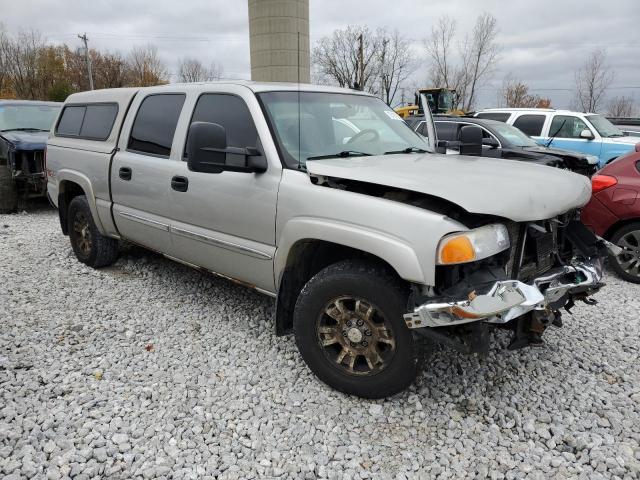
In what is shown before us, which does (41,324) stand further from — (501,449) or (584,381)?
(584,381)

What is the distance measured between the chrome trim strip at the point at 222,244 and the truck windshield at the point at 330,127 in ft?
2.08

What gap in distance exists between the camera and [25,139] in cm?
834

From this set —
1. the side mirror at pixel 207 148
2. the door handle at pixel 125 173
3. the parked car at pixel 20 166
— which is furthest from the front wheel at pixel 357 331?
the parked car at pixel 20 166

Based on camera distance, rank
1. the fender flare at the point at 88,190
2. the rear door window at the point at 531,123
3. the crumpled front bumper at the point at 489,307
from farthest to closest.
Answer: the rear door window at the point at 531,123, the fender flare at the point at 88,190, the crumpled front bumper at the point at 489,307

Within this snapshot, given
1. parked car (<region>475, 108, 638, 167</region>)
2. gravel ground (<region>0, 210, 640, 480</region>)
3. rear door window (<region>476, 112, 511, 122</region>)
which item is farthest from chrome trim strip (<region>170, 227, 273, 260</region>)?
rear door window (<region>476, 112, 511, 122</region>)

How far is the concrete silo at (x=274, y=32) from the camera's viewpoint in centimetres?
1984

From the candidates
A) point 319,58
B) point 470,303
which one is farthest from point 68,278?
point 319,58

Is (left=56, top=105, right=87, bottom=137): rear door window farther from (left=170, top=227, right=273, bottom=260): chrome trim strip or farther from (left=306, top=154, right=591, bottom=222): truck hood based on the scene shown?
(left=306, top=154, right=591, bottom=222): truck hood

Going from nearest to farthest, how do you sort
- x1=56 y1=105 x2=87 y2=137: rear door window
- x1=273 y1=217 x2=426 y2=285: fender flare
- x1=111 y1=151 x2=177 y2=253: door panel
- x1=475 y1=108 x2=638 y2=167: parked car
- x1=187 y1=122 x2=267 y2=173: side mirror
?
x1=273 y1=217 x2=426 y2=285: fender flare, x1=187 y1=122 x2=267 y2=173: side mirror, x1=111 y1=151 x2=177 y2=253: door panel, x1=56 y1=105 x2=87 y2=137: rear door window, x1=475 y1=108 x2=638 y2=167: parked car

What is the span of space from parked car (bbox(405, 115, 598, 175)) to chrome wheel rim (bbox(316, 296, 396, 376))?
6.01 m

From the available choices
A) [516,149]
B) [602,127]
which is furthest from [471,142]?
[602,127]

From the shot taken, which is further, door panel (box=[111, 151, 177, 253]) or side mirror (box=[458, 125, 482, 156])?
side mirror (box=[458, 125, 482, 156])

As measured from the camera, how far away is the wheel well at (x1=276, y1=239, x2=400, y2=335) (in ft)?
10.2

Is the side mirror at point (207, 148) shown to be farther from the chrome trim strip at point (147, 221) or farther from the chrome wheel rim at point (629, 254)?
the chrome wheel rim at point (629, 254)
